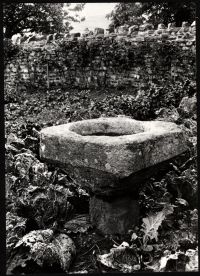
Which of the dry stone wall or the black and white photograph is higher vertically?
the dry stone wall

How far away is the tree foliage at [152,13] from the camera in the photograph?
21.2 feet

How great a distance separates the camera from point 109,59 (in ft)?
28.2

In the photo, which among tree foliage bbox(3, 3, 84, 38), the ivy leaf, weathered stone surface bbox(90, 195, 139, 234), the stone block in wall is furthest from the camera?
the stone block in wall

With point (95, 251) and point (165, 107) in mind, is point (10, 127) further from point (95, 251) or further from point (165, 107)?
point (95, 251)

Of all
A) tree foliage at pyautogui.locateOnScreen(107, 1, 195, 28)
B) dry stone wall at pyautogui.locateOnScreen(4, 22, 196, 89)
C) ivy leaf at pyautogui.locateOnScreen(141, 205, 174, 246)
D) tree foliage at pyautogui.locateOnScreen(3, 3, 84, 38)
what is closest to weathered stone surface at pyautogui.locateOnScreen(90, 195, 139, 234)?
ivy leaf at pyautogui.locateOnScreen(141, 205, 174, 246)

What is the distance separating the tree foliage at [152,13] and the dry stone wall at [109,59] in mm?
248

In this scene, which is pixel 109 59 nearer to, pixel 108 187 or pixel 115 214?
pixel 115 214

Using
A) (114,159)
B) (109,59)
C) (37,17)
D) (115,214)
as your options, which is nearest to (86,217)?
(115,214)

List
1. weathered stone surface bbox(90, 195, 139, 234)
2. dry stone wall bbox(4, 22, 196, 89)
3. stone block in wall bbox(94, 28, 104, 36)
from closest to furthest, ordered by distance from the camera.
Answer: weathered stone surface bbox(90, 195, 139, 234)
dry stone wall bbox(4, 22, 196, 89)
stone block in wall bbox(94, 28, 104, 36)

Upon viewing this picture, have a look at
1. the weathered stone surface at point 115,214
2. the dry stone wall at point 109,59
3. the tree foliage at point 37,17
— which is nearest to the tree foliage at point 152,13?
the dry stone wall at point 109,59

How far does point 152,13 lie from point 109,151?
447 centimetres

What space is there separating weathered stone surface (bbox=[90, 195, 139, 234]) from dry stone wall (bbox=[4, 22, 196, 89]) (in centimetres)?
442

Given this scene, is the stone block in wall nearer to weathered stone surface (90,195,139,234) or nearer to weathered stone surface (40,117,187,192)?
weathered stone surface (40,117,187,192)

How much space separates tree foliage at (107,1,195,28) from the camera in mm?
6457
